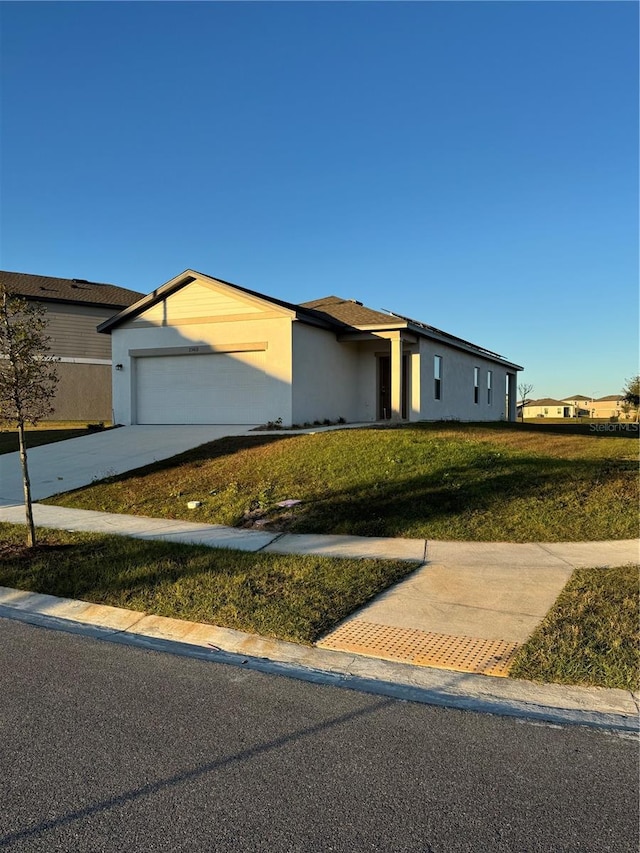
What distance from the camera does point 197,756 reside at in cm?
354

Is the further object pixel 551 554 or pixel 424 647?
pixel 551 554

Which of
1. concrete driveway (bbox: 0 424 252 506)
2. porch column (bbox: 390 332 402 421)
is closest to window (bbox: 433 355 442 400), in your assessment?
porch column (bbox: 390 332 402 421)

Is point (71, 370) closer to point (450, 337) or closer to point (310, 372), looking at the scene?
point (310, 372)

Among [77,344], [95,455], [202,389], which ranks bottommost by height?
[95,455]

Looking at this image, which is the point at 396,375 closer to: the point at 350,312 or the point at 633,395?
the point at 350,312

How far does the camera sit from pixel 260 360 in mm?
20641

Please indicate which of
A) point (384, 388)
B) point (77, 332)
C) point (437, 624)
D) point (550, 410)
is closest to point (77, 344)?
point (77, 332)

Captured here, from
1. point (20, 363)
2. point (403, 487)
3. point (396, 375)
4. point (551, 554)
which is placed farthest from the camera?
point (396, 375)

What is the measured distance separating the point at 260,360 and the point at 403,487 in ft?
35.7

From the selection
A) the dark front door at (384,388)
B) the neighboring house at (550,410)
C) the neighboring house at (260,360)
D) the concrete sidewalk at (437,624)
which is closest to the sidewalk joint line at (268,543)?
the concrete sidewalk at (437,624)

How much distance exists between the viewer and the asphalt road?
2.87 meters

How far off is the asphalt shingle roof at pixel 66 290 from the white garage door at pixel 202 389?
36.9ft

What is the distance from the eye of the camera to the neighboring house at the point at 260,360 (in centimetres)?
2047

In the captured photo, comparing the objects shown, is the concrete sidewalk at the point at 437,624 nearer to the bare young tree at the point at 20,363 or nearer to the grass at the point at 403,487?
the grass at the point at 403,487
